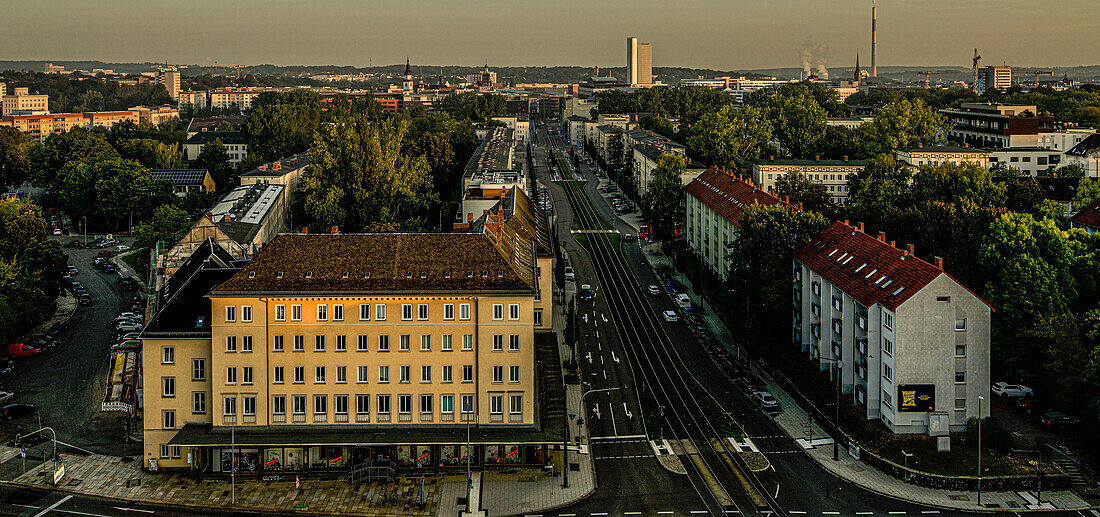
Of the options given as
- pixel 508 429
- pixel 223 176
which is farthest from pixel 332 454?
pixel 223 176

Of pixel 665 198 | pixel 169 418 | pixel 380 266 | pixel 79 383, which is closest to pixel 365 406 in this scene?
pixel 380 266

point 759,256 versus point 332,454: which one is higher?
point 759,256

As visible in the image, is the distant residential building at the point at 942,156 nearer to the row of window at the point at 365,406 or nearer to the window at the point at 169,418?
the row of window at the point at 365,406

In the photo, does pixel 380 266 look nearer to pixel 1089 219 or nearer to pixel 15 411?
pixel 15 411

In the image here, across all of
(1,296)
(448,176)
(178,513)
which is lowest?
(178,513)

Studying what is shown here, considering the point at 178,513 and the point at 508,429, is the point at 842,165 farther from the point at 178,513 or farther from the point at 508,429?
the point at 178,513

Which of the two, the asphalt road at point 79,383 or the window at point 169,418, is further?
the asphalt road at point 79,383

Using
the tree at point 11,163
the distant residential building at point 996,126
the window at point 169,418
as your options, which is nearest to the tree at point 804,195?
the distant residential building at point 996,126
